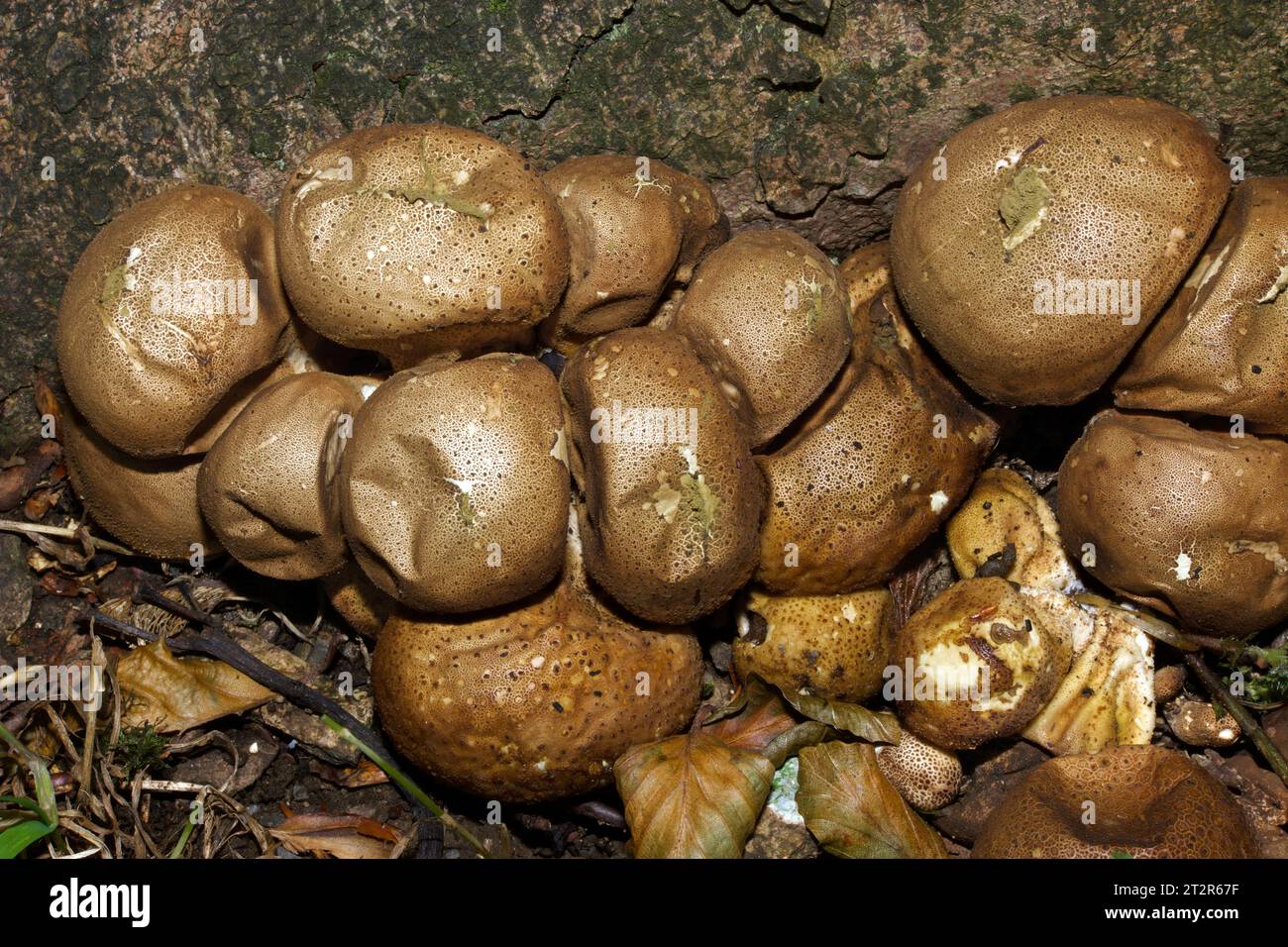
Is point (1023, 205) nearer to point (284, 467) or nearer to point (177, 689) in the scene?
point (284, 467)

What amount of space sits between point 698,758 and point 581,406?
114cm

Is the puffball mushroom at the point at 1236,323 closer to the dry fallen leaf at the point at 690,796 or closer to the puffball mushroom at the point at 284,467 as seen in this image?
the dry fallen leaf at the point at 690,796

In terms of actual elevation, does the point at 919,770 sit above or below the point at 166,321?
below

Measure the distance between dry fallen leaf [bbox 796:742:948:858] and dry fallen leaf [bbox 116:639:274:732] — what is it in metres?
1.74

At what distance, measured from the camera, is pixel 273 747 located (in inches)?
143

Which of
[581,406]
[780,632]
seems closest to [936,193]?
[581,406]

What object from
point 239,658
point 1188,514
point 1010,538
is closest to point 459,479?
point 239,658

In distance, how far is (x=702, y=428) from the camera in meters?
2.77

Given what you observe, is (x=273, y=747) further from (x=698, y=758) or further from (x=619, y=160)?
(x=619, y=160)

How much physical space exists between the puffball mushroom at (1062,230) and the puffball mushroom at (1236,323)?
0.09 m

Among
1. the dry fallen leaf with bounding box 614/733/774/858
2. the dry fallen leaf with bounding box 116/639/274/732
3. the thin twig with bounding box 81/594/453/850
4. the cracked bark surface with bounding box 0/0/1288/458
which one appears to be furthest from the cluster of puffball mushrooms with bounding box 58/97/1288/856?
the dry fallen leaf with bounding box 116/639/274/732

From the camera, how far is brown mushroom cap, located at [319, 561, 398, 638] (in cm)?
336

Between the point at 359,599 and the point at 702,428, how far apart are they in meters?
1.29

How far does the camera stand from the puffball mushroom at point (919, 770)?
3.31 meters
